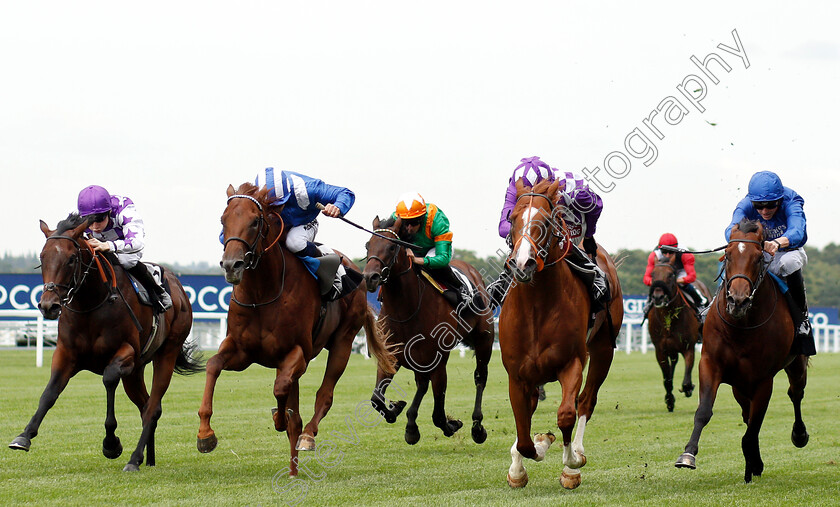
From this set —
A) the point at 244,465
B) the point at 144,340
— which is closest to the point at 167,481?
the point at 244,465

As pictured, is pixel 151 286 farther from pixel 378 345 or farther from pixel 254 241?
pixel 378 345

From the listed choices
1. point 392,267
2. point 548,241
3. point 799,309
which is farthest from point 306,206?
point 799,309

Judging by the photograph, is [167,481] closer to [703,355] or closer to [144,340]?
[144,340]

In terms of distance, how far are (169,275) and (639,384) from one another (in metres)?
9.64

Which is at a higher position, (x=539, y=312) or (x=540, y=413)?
(x=539, y=312)

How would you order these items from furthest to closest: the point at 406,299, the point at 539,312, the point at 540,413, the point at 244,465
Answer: the point at 540,413
the point at 406,299
the point at 244,465
the point at 539,312

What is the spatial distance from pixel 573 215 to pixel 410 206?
1.85 m

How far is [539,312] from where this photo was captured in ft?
20.1

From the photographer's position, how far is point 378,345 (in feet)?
27.2

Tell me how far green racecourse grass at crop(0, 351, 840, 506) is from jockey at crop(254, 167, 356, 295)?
4.96 feet

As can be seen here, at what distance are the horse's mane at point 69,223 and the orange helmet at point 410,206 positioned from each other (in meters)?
2.71

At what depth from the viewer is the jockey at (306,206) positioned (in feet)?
23.1

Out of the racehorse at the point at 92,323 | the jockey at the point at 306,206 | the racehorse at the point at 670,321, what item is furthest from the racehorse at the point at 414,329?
the racehorse at the point at 670,321

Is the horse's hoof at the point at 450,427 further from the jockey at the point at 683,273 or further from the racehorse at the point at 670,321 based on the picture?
the jockey at the point at 683,273
